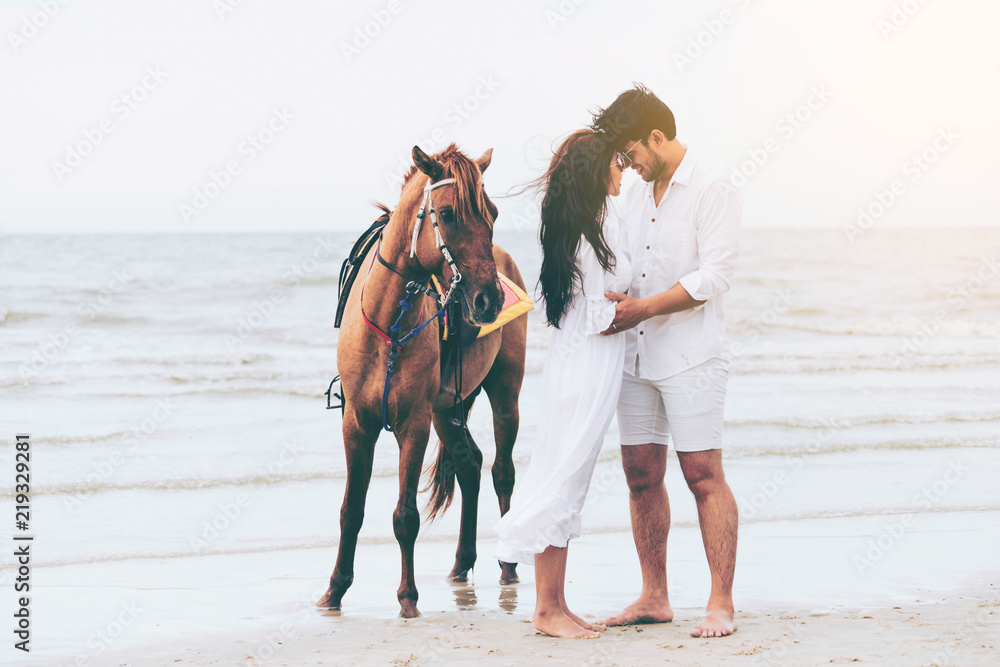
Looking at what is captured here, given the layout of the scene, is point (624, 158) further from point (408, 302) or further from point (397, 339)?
point (397, 339)

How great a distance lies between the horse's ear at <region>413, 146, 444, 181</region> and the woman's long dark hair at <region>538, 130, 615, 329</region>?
0.57 m

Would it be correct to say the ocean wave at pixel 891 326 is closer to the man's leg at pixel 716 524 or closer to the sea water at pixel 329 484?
the sea water at pixel 329 484

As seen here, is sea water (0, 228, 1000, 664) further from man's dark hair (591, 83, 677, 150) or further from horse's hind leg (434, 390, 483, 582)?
man's dark hair (591, 83, 677, 150)

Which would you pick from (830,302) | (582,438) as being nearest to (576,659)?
(582,438)

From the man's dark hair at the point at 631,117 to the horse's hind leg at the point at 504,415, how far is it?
220 cm

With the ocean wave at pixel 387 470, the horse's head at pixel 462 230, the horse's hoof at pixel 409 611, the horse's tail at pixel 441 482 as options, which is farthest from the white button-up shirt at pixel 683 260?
the ocean wave at pixel 387 470

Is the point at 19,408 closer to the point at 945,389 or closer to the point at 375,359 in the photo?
the point at 375,359

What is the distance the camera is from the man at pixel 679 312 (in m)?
3.41

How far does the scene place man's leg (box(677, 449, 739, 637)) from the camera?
3500mm

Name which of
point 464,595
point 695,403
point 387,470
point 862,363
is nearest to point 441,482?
point 464,595

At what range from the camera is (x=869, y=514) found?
246 inches

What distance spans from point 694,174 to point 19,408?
9.03 meters

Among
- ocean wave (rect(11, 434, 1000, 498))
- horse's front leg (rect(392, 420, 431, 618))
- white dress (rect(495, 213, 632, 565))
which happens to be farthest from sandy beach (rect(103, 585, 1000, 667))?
ocean wave (rect(11, 434, 1000, 498))

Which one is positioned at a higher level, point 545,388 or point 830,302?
point 830,302
